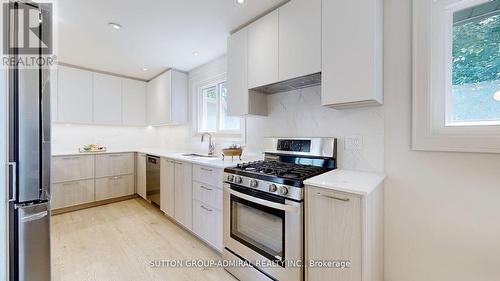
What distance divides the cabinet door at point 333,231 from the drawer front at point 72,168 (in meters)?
3.70

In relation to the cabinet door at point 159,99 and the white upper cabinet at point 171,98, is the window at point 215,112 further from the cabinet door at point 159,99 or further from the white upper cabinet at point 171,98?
the cabinet door at point 159,99

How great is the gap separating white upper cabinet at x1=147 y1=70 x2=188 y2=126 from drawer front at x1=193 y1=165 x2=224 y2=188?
1.72 m

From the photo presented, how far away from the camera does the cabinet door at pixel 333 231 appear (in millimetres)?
1237

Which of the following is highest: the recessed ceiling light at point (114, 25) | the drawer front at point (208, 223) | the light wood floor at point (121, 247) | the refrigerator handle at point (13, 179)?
the recessed ceiling light at point (114, 25)

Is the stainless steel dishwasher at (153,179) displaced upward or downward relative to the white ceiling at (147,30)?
downward

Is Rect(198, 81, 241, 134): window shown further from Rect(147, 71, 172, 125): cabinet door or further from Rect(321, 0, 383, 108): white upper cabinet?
Rect(321, 0, 383, 108): white upper cabinet

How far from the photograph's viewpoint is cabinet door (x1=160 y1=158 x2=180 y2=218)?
2.91m

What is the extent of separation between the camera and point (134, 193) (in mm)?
4086

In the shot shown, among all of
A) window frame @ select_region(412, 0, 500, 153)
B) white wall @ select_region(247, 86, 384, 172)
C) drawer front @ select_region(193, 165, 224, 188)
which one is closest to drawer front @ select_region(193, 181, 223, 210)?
drawer front @ select_region(193, 165, 224, 188)

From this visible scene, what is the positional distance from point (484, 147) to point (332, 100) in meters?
0.89

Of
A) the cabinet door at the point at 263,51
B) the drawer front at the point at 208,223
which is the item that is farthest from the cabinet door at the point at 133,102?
the cabinet door at the point at 263,51

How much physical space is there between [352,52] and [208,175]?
1.67 metres

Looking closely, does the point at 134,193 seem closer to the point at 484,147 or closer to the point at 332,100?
the point at 332,100

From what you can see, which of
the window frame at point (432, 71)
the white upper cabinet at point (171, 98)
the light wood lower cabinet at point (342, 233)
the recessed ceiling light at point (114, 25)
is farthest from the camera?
the white upper cabinet at point (171, 98)
